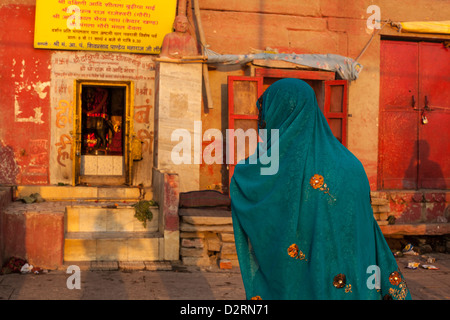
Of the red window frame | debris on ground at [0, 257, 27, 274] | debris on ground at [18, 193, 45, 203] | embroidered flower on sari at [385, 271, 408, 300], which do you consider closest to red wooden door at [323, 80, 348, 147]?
the red window frame

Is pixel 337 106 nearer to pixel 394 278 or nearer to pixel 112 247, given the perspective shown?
pixel 112 247

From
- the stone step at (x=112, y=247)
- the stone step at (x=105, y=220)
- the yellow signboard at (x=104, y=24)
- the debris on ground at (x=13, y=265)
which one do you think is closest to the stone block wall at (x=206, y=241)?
the stone step at (x=112, y=247)

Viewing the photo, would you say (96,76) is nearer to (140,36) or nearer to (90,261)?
(140,36)

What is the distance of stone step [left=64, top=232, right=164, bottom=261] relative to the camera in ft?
21.4

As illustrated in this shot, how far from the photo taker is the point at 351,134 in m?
Result: 8.95

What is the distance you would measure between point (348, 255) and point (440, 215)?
723 centimetres

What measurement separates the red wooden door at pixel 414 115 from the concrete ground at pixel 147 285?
2.91 m

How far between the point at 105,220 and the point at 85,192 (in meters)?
1.09

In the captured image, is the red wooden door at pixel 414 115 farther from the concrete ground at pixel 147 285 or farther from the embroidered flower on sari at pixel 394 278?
the embroidered flower on sari at pixel 394 278

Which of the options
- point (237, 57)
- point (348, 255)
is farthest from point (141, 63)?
point (348, 255)

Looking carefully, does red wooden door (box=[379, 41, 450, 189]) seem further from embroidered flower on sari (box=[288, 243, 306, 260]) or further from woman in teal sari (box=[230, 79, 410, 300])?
embroidered flower on sari (box=[288, 243, 306, 260])

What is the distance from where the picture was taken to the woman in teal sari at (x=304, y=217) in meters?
2.53
